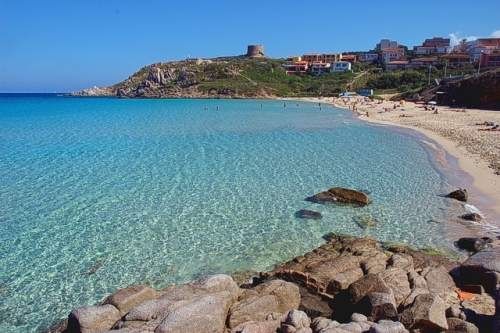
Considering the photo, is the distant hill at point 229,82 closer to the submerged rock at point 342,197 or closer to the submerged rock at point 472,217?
the submerged rock at point 342,197

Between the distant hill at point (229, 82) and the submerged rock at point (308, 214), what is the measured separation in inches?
4621

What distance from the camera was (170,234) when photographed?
16.0 metres

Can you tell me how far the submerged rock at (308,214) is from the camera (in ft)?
58.1

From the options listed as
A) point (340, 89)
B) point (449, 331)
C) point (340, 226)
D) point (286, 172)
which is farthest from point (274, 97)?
point (449, 331)

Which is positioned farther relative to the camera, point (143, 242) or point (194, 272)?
point (143, 242)

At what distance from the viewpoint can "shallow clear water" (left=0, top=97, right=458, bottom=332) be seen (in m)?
12.8

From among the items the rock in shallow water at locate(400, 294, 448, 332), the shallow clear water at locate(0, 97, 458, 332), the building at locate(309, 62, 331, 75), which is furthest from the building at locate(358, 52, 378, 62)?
the rock in shallow water at locate(400, 294, 448, 332)

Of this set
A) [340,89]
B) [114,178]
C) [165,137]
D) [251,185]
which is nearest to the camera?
[251,185]

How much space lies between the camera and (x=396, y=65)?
497ft

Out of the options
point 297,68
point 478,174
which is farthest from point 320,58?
point 478,174

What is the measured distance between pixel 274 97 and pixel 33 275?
128 meters

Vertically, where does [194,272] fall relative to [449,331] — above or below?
below

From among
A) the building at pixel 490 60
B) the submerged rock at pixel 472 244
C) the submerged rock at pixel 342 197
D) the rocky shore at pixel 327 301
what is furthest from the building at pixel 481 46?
the rocky shore at pixel 327 301

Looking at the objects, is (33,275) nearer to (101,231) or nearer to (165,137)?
(101,231)
